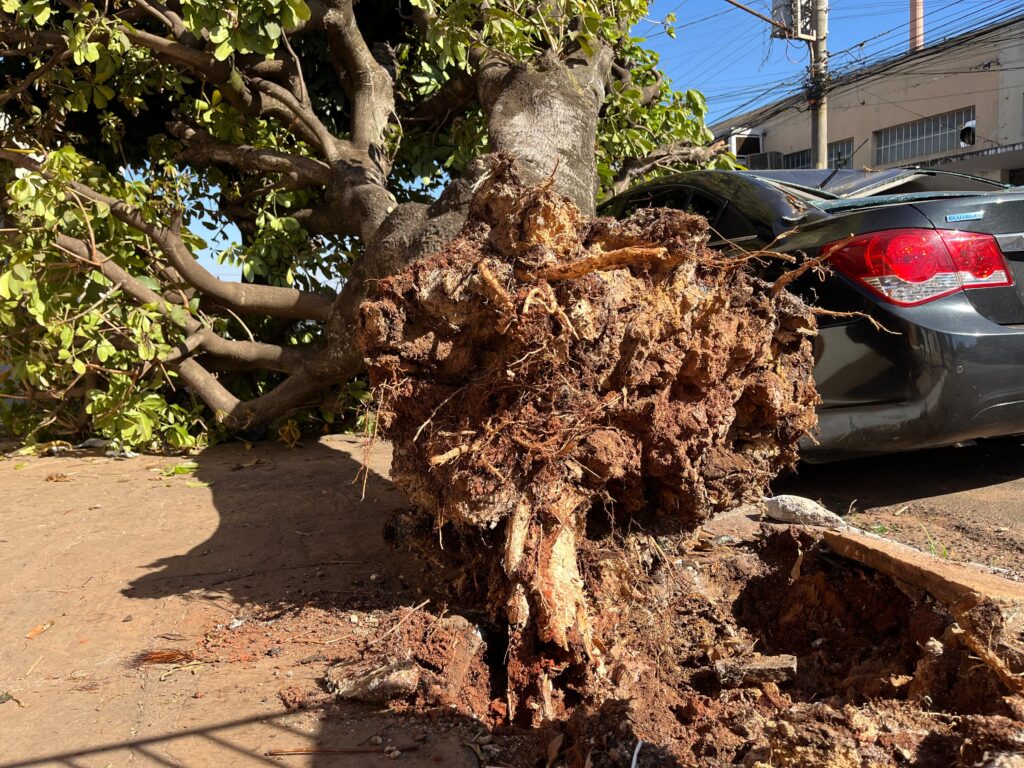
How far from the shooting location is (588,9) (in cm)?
461

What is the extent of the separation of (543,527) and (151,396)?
4.32 metres

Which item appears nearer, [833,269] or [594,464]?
[594,464]

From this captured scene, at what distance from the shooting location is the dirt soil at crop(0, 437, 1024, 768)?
184cm

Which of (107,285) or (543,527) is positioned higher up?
(107,285)

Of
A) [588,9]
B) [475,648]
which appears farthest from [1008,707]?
[588,9]

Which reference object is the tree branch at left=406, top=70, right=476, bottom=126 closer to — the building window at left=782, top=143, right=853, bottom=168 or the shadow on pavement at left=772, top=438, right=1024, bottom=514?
the shadow on pavement at left=772, top=438, right=1024, bottom=514

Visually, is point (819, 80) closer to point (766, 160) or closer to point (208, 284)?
point (766, 160)

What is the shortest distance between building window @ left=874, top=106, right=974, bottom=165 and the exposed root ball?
767 inches

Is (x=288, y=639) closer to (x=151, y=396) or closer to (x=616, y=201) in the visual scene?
(x=151, y=396)

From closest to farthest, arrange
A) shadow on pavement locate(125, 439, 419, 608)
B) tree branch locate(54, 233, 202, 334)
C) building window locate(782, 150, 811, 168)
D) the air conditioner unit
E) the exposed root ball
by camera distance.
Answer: the exposed root ball
shadow on pavement locate(125, 439, 419, 608)
tree branch locate(54, 233, 202, 334)
building window locate(782, 150, 811, 168)
the air conditioner unit

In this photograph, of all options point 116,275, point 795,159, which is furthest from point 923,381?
point 795,159

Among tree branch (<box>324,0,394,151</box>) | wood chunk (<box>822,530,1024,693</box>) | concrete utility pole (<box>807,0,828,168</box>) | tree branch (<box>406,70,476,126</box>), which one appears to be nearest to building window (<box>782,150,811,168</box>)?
concrete utility pole (<box>807,0,828,168</box>)

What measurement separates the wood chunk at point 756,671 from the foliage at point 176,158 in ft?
8.75

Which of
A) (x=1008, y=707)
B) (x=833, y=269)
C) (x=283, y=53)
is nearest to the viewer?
(x=1008, y=707)
